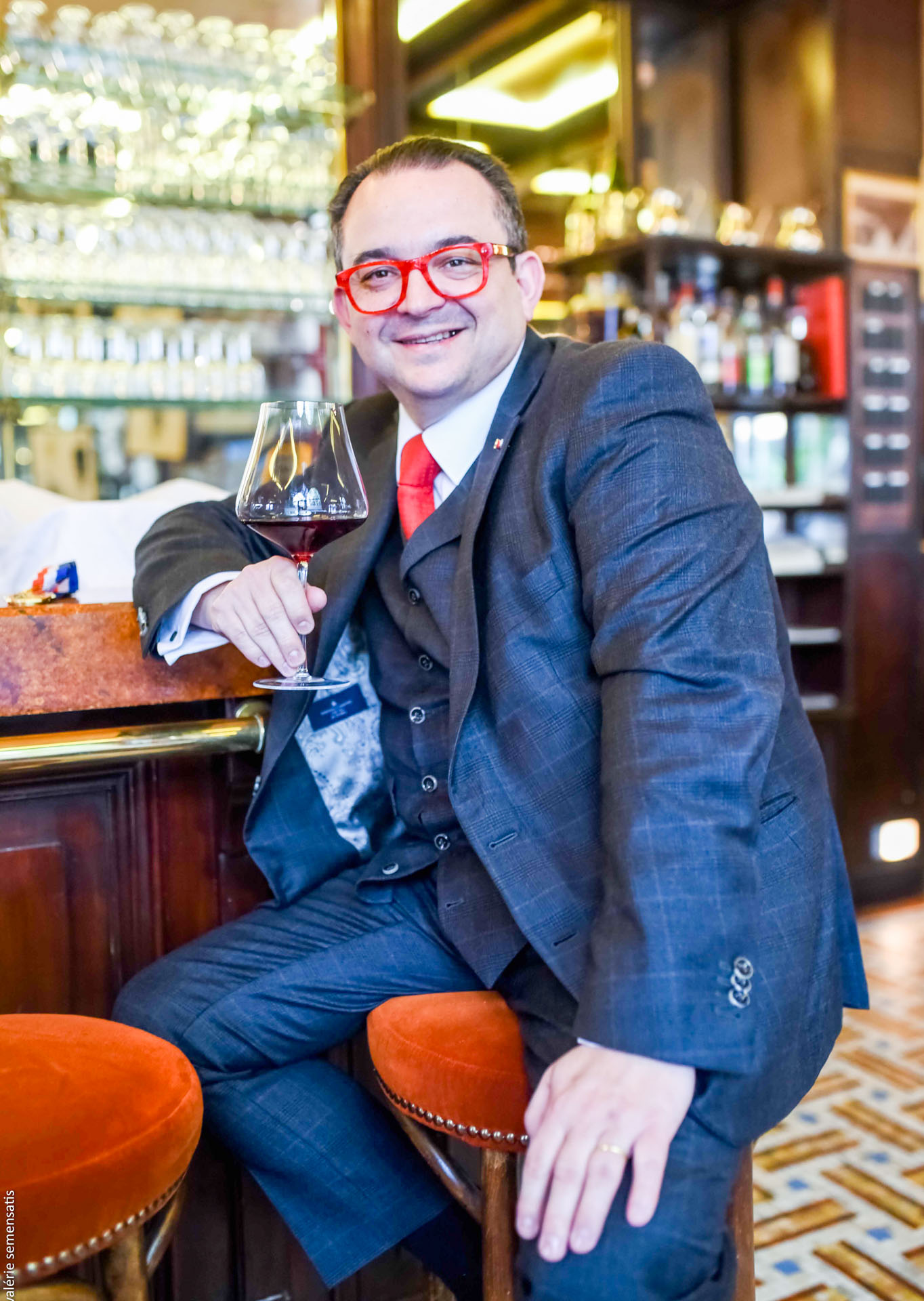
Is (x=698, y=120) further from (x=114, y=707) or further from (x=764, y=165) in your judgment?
(x=114, y=707)

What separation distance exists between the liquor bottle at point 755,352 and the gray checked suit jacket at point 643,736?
241cm

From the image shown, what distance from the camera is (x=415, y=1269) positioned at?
4.97 feet

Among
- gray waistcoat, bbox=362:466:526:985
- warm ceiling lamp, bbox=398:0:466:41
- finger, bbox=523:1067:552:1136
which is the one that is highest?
warm ceiling lamp, bbox=398:0:466:41

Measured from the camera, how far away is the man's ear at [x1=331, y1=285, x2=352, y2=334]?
147 centimetres

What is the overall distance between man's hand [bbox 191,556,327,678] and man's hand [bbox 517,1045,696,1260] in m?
0.51

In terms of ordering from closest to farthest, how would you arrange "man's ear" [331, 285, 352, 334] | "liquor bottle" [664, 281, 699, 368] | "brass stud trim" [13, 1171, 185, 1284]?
1. "brass stud trim" [13, 1171, 185, 1284]
2. "man's ear" [331, 285, 352, 334]
3. "liquor bottle" [664, 281, 699, 368]

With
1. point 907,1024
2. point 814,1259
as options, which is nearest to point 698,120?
point 907,1024

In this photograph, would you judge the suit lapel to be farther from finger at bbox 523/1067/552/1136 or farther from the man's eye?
finger at bbox 523/1067/552/1136

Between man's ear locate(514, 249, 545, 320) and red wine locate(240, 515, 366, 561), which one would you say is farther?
man's ear locate(514, 249, 545, 320)

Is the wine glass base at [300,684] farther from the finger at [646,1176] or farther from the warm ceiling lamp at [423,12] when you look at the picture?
the warm ceiling lamp at [423,12]

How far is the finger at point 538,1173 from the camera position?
85cm

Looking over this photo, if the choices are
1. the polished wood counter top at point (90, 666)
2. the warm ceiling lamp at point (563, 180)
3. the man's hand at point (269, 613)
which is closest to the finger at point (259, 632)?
the man's hand at point (269, 613)

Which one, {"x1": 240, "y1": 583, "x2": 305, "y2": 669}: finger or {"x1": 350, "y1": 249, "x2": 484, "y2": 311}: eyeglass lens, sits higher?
{"x1": 350, "y1": 249, "x2": 484, "y2": 311}: eyeglass lens

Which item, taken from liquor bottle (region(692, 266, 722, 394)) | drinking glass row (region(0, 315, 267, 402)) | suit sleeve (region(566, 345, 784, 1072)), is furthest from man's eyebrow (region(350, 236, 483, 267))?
liquor bottle (region(692, 266, 722, 394))
